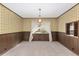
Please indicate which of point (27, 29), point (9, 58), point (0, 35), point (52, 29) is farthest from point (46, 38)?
point (9, 58)

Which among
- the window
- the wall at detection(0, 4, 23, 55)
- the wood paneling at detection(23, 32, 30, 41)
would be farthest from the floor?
the wood paneling at detection(23, 32, 30, 41)

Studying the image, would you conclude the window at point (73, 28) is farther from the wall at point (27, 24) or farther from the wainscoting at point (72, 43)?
the wall at point (27, 24)

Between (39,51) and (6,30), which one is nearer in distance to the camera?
(6,30)

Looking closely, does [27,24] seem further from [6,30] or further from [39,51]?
[39,51]

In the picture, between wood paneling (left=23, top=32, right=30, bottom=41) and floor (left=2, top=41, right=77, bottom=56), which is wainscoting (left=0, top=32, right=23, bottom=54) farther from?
wood paneling (left=23, top=32, right=30, bottom=41)

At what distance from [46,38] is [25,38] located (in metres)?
→ 2.13

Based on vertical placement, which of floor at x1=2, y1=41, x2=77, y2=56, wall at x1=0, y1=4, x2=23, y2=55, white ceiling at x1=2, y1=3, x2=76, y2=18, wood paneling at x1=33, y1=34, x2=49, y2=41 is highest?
white ceiling at x1=2, y1=3, x2=76, y2=18

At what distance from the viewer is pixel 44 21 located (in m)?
13.2

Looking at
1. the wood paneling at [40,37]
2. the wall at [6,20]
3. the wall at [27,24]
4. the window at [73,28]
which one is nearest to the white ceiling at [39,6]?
the wall at [6,20]

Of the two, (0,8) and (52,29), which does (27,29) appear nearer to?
(52,29)

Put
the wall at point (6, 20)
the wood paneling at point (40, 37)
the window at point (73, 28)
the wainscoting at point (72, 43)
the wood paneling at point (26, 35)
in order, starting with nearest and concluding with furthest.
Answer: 1. the wall at point (6, 20)
2. the wainscoting at point (72, 43)
3. the window at point (73, 28)
4. the wood paneling at point (40, 37)
5. the wood paneling at point (26, 35)

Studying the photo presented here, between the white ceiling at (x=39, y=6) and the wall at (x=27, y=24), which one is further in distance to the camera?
the wall at (x=27, y=24)

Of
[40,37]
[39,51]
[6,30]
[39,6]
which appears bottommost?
[39,51]

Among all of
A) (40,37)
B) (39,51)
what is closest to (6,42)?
(39,51)
